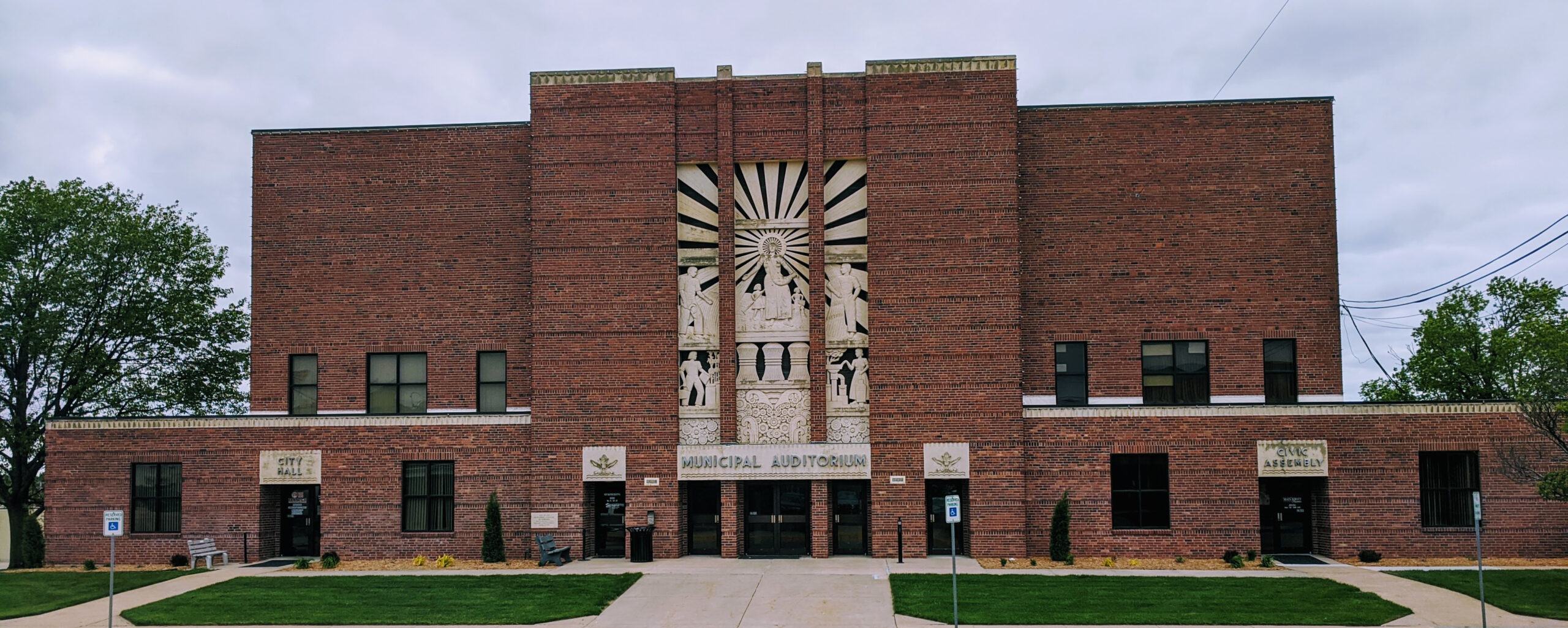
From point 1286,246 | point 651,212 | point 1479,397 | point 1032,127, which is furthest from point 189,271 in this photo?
point 1479,397

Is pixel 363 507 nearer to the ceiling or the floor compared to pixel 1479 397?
nearer to the floor

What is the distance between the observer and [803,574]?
75.5 ft

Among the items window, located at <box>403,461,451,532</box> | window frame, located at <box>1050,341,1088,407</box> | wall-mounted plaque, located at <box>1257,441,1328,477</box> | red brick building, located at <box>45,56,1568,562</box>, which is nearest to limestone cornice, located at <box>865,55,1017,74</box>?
red brick building, located at <box>45,56,1568,562</box>

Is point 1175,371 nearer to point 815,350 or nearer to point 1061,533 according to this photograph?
point 1061,533

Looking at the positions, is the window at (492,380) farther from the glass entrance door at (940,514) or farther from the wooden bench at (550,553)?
the glass entrance door at (940,514)

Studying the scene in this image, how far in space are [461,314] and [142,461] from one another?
28.3 feet

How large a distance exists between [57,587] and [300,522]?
18.1 feet

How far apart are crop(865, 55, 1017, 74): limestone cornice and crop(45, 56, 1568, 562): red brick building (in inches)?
3.5

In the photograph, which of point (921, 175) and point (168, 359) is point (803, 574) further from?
point (168, 359)

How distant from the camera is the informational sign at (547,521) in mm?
25812

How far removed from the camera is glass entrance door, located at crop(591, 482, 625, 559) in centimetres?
2631

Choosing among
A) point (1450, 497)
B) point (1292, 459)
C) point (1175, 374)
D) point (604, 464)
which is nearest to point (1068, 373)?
point (1175, 374)

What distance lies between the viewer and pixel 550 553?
986 inches

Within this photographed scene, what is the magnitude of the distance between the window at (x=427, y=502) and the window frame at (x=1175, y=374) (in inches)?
698
